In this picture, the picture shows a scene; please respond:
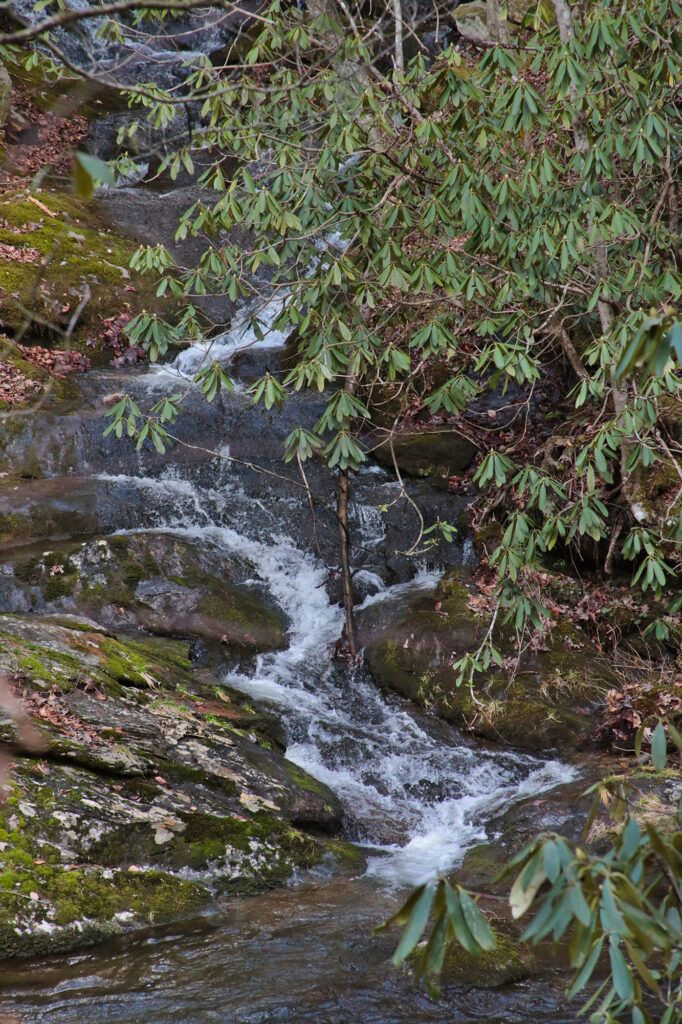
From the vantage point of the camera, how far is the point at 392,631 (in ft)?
25.6

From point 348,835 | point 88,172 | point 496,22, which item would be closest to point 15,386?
point 496,22

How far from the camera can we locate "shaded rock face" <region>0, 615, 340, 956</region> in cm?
445

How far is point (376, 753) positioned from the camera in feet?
22.1

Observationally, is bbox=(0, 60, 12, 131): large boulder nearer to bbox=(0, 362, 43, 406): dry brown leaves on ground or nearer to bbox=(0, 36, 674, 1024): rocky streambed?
bbox=(0, 36, 674, 1024): rocky streambed

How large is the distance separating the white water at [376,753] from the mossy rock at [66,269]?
4066 millimetres

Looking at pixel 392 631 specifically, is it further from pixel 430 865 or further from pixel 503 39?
pixel 503 39

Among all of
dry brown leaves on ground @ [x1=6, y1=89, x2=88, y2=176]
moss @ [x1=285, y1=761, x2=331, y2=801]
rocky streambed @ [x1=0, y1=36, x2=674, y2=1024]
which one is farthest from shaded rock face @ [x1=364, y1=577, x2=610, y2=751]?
dry brown leaves on ground @ [x1=6, y1=89, x2=88, y2=176]

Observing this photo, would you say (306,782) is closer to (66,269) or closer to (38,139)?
(66,269)

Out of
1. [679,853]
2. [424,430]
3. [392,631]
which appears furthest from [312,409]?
[679,853]

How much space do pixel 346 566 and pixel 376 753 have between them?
A: 172cm

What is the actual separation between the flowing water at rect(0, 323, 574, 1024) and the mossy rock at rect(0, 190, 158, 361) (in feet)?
5.38

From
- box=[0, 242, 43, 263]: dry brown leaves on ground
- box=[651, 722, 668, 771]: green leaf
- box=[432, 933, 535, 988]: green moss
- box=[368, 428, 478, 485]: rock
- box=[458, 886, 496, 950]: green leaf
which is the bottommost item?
box=[368, 428, 478, 485]: rock

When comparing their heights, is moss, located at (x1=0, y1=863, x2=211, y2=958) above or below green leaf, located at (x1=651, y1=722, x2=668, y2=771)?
below

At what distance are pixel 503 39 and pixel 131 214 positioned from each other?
719cm
